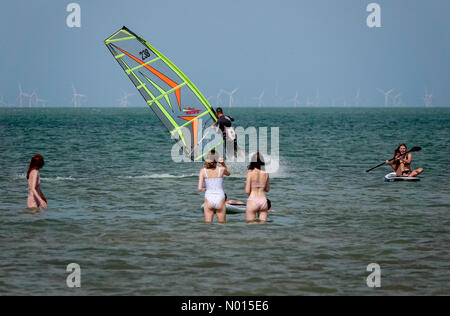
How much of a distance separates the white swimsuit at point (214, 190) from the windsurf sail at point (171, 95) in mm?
8179

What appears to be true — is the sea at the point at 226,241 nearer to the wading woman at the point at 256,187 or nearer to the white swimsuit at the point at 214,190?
the wading woman at the point at 256,187

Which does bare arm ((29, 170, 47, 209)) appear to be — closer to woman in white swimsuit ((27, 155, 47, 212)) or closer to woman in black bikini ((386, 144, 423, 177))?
woman in white swimsuit ((27, 155, 47, 212))

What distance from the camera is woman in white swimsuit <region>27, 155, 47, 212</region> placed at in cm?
1425

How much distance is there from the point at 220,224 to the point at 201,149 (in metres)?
8.05

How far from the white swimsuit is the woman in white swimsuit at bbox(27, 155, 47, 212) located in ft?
10.6

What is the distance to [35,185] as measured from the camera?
14664 mm

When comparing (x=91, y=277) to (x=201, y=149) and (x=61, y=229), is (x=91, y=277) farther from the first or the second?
(x=201, y=149)

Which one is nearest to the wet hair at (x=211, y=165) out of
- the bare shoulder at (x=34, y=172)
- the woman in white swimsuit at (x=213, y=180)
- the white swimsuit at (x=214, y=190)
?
the woman in white swimsuit at (x=213, y=180)

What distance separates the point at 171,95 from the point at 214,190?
29.6 ft

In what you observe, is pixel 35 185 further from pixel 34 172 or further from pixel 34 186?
pixel 34 172

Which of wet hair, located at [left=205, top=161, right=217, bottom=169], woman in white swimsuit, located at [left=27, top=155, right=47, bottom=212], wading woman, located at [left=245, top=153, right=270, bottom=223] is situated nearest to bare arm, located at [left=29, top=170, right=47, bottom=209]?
woman in white swimsuit, located at [left=27, top=155, right=47, bottom=212]

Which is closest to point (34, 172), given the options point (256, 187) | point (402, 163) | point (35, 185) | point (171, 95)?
point (35, 185)

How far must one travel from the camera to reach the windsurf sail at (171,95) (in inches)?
850
